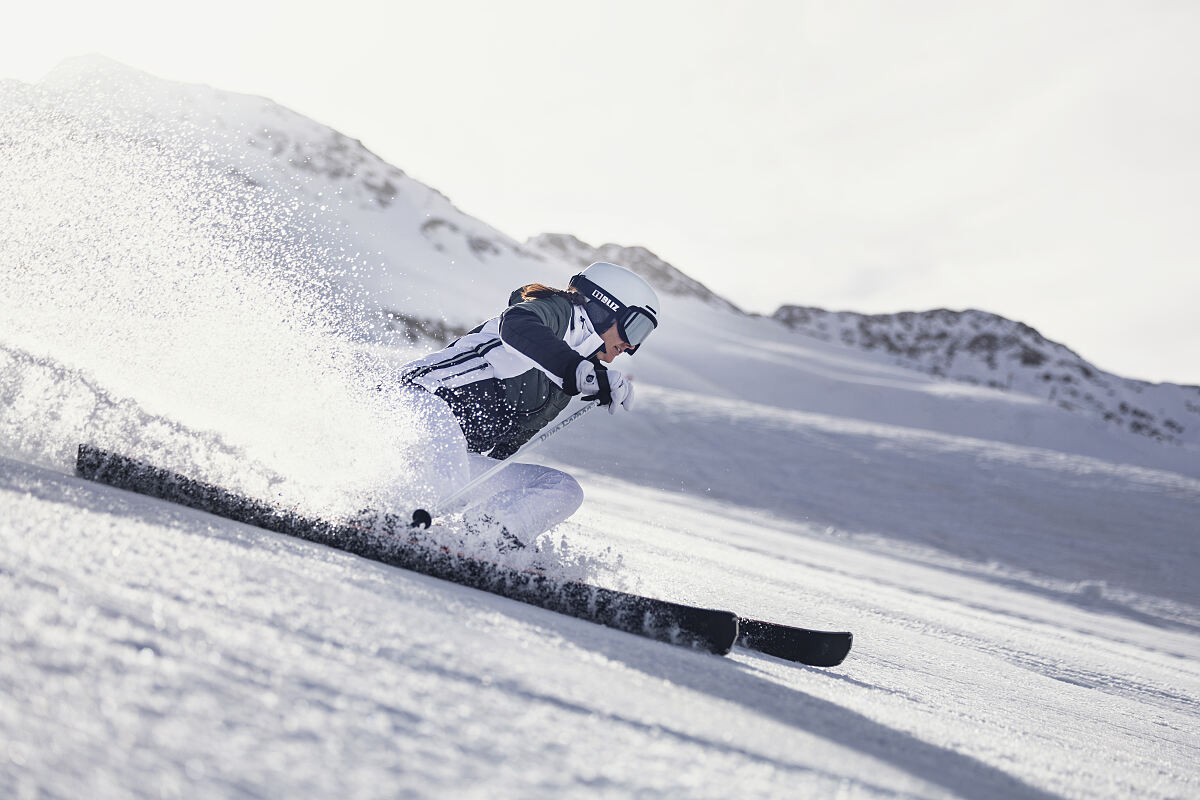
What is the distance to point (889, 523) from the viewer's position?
14398 millimetres

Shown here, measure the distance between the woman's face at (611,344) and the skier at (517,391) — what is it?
0.03 metres

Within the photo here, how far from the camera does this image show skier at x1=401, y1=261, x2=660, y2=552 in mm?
3395

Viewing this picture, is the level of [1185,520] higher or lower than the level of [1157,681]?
higher

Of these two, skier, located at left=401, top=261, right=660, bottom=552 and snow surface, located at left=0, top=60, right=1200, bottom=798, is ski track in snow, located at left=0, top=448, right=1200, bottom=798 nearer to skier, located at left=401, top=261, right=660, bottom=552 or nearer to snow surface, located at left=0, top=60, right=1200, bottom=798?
snow surface, located at left=0, top=60, right=1200, bottom=798

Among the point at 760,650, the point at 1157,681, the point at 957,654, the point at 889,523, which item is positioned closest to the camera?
the point at 760,650

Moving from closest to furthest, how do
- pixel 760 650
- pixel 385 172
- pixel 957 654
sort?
pixel 760 650 < pixel 957 654 < pixel 385 172

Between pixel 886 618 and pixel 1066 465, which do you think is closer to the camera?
pixel 886 618

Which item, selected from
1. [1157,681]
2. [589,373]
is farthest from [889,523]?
[589,373]

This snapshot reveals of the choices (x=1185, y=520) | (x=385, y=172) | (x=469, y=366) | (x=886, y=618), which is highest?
(x=385, y=172)

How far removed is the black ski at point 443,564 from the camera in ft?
7.86

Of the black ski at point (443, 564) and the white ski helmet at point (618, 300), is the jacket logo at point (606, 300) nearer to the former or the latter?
the white ski helmet at point (618, 300)

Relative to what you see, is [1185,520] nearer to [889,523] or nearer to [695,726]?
[889,523]

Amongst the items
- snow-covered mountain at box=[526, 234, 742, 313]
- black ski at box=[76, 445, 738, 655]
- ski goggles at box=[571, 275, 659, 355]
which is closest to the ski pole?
black ski at box=[76, 445, 738, 655]

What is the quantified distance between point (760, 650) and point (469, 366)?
1780 millimetres
